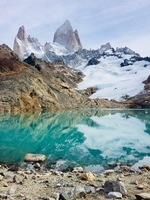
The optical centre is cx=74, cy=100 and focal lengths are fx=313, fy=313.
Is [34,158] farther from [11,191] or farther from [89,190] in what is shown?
[89,190]

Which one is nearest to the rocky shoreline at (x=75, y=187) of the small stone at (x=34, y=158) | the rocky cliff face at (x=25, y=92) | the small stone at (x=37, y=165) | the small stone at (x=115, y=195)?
the small stone at (x=115, y=195)

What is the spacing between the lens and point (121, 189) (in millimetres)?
12578

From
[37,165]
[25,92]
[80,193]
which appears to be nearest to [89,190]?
[80,193]

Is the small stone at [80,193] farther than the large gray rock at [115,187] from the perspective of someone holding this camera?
No

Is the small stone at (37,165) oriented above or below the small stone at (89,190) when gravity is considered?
below

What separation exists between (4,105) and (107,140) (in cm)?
6419

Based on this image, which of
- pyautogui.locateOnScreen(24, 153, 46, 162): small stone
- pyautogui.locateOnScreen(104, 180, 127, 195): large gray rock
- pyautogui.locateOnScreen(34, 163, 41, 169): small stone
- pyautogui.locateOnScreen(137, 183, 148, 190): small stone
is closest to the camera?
pyautogui.locateOnScreen(104, 180, 127, 195): large gray rock

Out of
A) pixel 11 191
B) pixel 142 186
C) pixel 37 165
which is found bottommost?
pixel 37 165

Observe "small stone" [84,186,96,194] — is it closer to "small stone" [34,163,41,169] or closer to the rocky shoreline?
the rocky shoreline

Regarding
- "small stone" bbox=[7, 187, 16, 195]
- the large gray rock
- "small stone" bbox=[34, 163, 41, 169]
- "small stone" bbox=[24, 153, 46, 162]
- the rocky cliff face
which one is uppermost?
the rocky cliff face

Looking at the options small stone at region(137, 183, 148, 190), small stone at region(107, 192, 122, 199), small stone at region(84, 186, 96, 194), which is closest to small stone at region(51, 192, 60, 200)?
small stone at region(84, 186, 96, 194)

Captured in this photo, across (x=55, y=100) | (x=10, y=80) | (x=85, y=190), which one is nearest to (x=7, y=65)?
(x=10, y=80)

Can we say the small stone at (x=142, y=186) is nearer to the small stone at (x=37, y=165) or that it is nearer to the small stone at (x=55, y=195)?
the small stone at (x=55, y=195)

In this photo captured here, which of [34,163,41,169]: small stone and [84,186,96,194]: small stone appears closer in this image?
[84,186,96,194]: small stone
